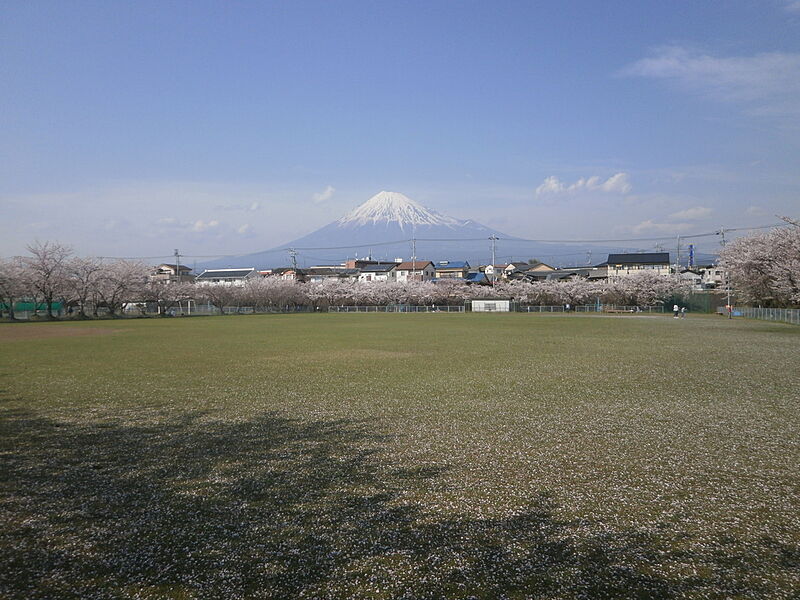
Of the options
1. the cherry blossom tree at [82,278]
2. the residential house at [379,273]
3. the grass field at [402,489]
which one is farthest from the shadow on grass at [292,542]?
the residential house at [379,273]

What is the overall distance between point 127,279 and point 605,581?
257ft

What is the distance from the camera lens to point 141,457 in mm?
7961

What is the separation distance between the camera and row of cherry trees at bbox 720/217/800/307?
4378 cm

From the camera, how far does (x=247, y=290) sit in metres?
96.1

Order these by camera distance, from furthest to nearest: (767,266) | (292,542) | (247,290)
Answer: (247,290)
(767,266)
(292,542)

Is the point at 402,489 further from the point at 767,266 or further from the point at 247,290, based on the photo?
the point at 247,290

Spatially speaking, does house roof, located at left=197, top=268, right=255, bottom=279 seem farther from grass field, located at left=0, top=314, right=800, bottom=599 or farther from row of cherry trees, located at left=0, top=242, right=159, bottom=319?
grass field, located at left=0, top=314, right=800, bottom=599

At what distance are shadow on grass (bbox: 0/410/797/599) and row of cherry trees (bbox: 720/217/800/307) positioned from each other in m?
44.9

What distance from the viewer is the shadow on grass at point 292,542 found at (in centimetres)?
428

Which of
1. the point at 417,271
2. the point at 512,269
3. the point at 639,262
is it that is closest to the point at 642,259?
the point at 639,262

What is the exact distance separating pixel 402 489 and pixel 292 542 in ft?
5.92

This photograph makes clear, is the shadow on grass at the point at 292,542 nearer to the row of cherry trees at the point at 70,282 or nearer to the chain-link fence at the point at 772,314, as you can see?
the chain-link fence at the point at 772,314

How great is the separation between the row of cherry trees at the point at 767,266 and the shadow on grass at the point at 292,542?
44876 millimetres

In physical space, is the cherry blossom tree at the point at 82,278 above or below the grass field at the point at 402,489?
above
